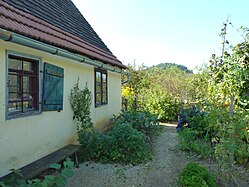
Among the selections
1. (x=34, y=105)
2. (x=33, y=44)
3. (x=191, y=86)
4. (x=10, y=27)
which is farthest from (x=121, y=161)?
(x=191, y=86)

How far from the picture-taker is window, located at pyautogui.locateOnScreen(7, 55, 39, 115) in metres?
Result: 4.27

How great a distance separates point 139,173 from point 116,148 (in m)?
1.00

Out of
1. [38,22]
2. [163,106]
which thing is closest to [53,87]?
[38,22]

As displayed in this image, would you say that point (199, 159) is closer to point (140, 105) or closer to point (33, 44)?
point (33, 44)

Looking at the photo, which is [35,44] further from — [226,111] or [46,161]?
[226,111]

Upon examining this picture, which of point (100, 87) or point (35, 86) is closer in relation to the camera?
point (35, 86)

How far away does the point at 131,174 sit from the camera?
4.91 m

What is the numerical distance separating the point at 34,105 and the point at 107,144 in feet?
6.59

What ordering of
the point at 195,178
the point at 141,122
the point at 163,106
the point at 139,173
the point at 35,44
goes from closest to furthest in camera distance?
1. the point at 195,178
2. the point at 35,44
3. the point at 139,173
4. the point at 141,122
5. the point at 163,106

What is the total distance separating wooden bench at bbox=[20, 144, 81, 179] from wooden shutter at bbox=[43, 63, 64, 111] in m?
0.99

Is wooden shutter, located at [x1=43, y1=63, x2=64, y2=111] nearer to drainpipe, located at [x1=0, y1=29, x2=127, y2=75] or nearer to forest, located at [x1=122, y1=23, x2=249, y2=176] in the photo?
drainpipe, located at [x1=0, y1=29, x2=127, y2=75]

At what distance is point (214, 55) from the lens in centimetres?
622

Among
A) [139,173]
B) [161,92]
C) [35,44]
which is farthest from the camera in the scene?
[161,92]

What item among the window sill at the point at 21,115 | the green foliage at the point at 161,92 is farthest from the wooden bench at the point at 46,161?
the green foliage at the point at 161,92
